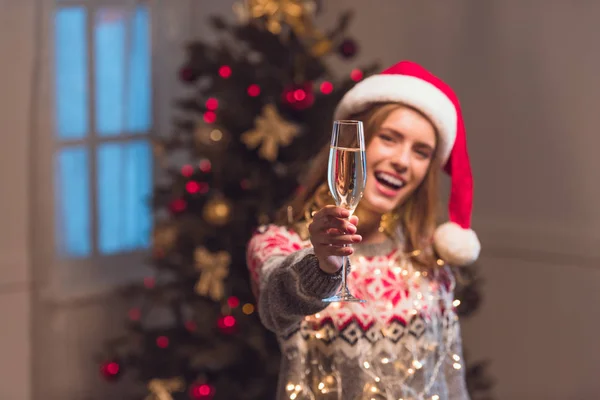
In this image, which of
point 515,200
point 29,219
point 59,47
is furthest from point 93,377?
point 515,200

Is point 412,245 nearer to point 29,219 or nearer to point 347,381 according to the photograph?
point 347,381

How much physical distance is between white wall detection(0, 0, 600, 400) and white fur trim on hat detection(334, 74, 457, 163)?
158cm

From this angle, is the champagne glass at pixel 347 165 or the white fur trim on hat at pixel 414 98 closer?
the champagne glass at pixel 347 165

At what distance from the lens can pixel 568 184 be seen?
11.3ft

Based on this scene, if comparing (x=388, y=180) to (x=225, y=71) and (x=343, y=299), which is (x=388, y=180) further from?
(x=225, y=71)

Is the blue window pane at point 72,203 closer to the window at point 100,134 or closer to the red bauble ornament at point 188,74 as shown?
the window at point 100,134

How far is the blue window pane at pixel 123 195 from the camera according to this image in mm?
3604

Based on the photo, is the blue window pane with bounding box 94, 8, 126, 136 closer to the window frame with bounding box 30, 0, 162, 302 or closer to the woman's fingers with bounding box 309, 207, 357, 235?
the window frame with bounding box 30, 0, 162, 302

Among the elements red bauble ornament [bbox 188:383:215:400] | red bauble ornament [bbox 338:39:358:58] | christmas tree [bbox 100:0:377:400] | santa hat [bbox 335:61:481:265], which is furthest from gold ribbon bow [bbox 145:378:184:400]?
santa hat [bbox 335:61:481:265]

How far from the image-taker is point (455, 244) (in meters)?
1.97

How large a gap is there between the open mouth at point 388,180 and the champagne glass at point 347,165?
1.24 ft

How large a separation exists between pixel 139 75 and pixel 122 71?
8cm

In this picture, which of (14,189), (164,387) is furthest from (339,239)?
(14,189)

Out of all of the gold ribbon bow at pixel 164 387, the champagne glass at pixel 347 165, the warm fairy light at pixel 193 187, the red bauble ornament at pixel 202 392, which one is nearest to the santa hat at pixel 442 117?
the champagne glass at pixel 347 165
